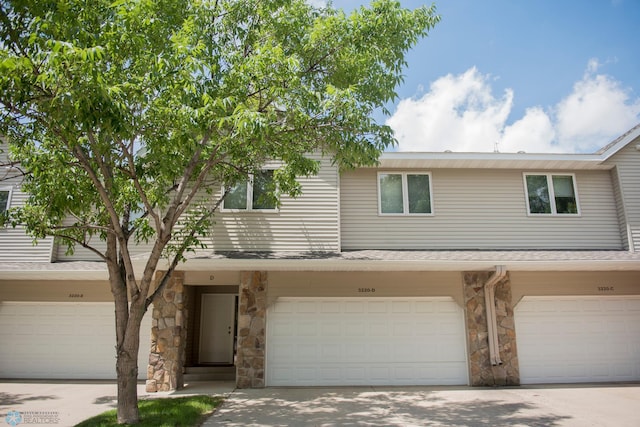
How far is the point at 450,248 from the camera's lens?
11227mm

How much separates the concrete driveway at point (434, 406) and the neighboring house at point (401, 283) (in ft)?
2.77

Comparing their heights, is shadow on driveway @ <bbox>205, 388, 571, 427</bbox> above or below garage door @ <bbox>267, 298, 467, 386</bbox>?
below

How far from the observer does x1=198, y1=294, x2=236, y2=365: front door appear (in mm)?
13047

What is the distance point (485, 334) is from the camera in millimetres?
10281

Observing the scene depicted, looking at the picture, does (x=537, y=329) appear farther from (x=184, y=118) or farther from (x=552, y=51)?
(x=184, y=118)

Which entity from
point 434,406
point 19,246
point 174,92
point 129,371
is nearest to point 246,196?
point 174,92

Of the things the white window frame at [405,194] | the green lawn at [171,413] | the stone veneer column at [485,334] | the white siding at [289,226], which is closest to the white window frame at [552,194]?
the stone veneer column at [485,334]

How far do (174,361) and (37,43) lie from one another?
6998 mm

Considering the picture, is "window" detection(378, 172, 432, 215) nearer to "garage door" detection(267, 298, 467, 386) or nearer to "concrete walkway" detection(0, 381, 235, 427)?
"garage door" detection(267, 298, 467, 386)

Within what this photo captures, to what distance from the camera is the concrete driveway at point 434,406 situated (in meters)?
6.80

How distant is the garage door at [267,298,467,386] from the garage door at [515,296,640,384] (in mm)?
1599

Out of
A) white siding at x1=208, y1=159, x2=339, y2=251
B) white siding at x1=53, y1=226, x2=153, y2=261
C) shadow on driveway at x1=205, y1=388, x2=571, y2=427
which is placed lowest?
shadow on driveway at x1=205, y1=388, x2=571, y2=427

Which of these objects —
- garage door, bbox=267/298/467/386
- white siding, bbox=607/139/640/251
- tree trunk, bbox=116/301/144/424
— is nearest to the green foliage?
tree trunk, bbox=116/301/144/424

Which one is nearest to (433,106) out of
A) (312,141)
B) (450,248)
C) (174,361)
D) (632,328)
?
(450,248)
